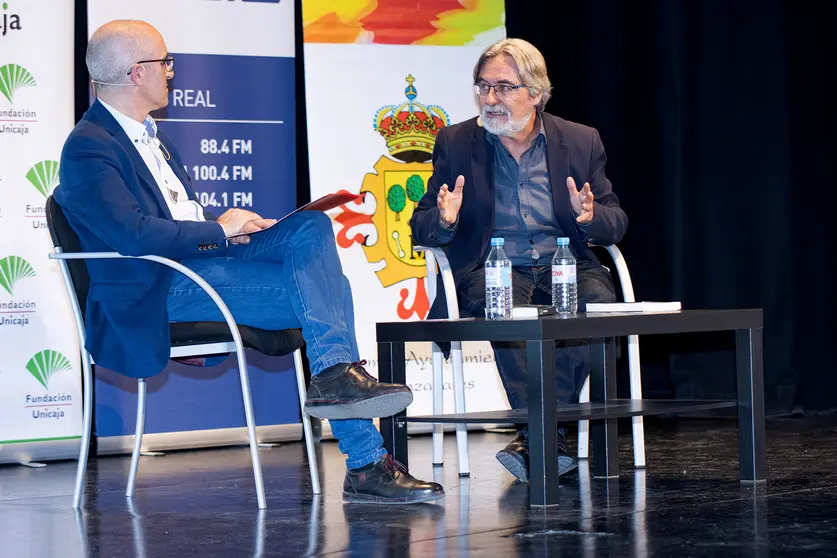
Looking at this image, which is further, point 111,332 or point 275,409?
point 275,409

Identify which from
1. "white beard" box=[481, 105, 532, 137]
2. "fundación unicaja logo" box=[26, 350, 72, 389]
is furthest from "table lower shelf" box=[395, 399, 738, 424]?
"fundación unicaja logo" box=[26, 350, 72, 389]

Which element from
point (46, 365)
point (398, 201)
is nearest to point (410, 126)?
point (398, 201)

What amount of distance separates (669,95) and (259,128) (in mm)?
1720

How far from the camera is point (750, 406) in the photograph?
3.20 meters

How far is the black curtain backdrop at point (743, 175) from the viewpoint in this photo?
5.07m

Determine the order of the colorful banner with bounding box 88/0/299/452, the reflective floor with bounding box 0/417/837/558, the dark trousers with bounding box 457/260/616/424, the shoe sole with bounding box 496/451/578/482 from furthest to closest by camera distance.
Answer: the colorful banner with bounding box 88/0/299/452
the dark trousers with bounding box 457/260/616/424
the shoe sole with bounding box 496/451/578/482
the reflective floor with bounding box 0/417/837/558

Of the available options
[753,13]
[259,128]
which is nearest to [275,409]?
[259,128]

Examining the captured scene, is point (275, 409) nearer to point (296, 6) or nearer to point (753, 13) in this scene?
point (296, 6)

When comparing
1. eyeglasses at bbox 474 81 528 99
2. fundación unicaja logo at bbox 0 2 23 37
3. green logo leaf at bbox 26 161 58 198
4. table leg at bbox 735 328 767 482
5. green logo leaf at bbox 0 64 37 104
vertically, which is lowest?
table leg at bbox 735 328 767 482

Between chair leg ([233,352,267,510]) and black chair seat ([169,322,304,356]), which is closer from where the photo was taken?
chair leg ([233,352,267,510])

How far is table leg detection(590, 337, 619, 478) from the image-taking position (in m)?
3.42

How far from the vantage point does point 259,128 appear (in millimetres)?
4664

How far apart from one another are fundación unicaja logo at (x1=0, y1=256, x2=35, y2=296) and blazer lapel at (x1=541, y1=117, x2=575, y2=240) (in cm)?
187

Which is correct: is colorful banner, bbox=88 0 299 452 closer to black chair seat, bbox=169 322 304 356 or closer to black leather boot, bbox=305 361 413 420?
black chair seat, bbox=169 322 304 356
